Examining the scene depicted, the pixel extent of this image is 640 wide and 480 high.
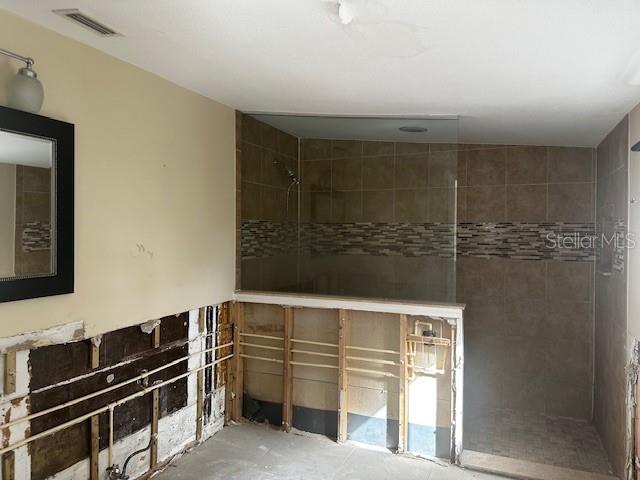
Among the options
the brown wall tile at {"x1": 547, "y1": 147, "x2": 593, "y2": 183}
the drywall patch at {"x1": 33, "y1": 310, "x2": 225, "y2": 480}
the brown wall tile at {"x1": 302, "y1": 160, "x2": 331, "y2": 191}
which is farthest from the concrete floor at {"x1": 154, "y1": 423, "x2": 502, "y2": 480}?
the brown wall tile at {"x1": 547, "y1": 147, "x2": 593, "y2": 183}

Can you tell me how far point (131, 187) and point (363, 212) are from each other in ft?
6.48

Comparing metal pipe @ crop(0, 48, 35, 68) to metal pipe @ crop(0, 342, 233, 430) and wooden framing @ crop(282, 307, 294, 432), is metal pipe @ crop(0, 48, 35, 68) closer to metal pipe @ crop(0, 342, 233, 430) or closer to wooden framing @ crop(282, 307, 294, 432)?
metal pipe @ crop(0, 342, 233, 430)

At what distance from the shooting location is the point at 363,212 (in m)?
4.03

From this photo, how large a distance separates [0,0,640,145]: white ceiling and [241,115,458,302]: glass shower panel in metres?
0.36

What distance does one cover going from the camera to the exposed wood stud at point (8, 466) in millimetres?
2094

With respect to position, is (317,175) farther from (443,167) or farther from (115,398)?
(115,398)

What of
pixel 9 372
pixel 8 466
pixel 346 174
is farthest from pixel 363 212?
pixel 8 466

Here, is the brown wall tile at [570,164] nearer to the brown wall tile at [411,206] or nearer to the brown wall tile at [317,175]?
the brown wall tile at [411,206]

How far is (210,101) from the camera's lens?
131 inches

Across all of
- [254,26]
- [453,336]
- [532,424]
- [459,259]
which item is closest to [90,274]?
[254,26]

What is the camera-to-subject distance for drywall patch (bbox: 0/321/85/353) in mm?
2059

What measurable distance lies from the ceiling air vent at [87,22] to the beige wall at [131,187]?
211 millimetres

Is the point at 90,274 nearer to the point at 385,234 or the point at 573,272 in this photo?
the point at 385,234

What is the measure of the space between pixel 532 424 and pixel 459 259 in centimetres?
160
